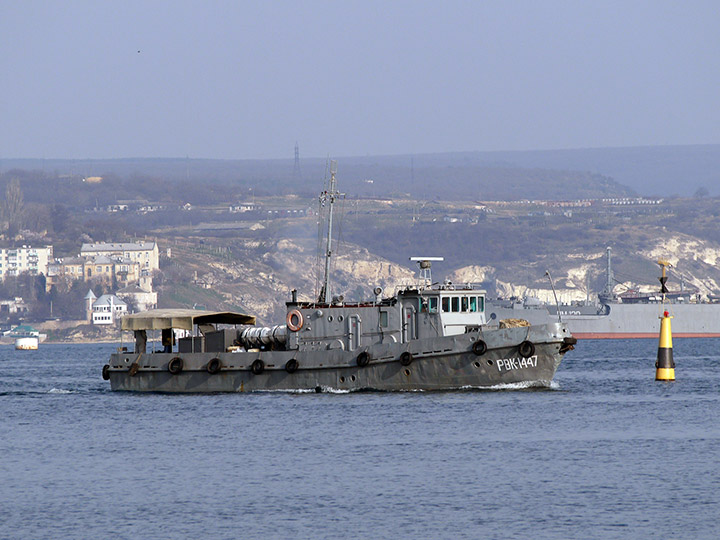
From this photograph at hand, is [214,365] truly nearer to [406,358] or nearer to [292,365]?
[292,365]

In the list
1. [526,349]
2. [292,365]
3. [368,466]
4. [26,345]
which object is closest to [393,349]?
[292,365]

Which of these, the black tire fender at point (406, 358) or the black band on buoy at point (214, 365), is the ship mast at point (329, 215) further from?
the black band on buoy at point (214, 365)

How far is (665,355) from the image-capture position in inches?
2276

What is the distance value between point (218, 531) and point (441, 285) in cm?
2624

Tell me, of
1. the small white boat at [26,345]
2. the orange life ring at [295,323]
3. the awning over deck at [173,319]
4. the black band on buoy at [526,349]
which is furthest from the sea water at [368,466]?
the small white boat at [26,345]

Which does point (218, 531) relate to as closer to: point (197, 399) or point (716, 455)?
point (716, 455)

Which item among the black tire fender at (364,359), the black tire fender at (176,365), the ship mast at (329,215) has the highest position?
the ship mast at (329,215)

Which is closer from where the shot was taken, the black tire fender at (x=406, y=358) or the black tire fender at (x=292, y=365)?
the black tire fender at (x=406, y=358)

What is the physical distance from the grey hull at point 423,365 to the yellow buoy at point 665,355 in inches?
224

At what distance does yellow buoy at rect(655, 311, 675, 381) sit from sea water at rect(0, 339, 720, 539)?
8.89ft

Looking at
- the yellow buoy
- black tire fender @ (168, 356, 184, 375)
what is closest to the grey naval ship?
black tire fender @ (168, 356, 184, 375)

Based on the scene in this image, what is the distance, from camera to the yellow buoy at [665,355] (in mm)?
53938

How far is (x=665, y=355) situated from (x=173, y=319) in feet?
76.2

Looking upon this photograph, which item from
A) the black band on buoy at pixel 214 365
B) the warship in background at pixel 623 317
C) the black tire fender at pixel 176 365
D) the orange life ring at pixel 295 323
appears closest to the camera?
the orange life ring at pixel 295 323
